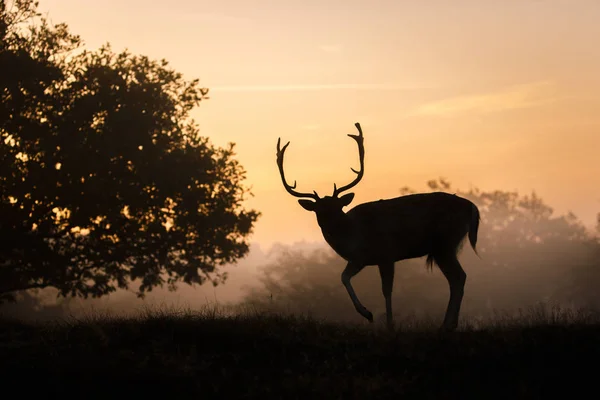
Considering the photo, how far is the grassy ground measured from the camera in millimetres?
9414

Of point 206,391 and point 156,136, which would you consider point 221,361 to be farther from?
point 156,136

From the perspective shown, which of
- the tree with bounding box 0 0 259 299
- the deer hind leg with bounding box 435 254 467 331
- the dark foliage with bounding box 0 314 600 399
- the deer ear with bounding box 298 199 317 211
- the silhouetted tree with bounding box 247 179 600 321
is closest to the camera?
the dark foliage with bounding box 0 314 600 399

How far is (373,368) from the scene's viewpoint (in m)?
10.0

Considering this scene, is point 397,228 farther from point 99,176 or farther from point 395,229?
point 99,176

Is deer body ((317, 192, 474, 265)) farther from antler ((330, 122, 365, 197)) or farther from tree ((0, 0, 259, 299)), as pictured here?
tree ((0, 0, 259, 299))

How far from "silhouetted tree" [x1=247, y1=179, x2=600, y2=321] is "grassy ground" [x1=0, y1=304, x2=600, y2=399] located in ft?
144

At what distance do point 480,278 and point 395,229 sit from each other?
195ft

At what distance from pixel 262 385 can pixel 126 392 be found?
5.44ft


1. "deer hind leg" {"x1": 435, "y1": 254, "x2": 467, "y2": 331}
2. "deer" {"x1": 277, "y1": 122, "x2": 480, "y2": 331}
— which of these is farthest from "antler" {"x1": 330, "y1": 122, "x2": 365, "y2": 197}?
"deer hind leg" {"x1": 435, "y1": 254, "x2": 467, "y2": 331}

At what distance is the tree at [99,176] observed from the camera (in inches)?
992

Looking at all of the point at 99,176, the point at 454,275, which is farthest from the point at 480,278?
the point at 454,275

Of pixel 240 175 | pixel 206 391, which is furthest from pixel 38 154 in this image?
pixel 206 391

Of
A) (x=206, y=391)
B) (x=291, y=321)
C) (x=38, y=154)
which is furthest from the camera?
(x=38, y=154)

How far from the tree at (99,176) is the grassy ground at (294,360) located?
13.7 m
